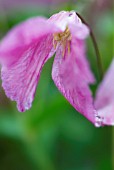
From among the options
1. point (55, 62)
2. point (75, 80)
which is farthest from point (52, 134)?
point (75, 80)

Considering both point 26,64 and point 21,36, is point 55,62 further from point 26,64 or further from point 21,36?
point 21,36

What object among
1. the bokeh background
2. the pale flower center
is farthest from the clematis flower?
the bokeh background

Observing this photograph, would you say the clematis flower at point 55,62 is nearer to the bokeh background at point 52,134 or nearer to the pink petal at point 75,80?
the pink petal at point 75,80

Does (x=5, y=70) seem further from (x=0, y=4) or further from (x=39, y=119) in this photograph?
(x=0, y=4)

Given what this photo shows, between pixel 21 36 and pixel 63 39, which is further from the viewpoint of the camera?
Answer: pixel 63 39

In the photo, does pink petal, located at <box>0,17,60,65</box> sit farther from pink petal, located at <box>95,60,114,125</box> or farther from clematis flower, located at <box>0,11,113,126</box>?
pink petal, located at <box>95,60,114,125</box>

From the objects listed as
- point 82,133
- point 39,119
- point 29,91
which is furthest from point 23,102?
point 82,133

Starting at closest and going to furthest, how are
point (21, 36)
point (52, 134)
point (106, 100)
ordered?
point (21, 36) < point (106, 100) < point (52, 134)
